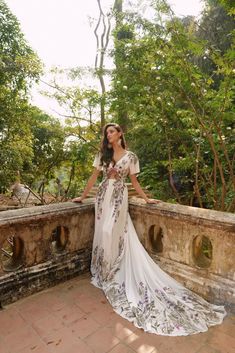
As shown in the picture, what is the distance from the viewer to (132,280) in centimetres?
262

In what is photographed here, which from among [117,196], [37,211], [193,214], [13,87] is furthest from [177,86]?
[13,87]

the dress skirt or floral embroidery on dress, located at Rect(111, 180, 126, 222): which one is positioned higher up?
floral embroidery on dress, located at Rect(111, 180, 126, 222)

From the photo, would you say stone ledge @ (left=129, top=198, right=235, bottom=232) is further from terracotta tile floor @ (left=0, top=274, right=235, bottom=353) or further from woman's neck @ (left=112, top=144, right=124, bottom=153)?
terracotta tile floor @ (left=0, top=274, right=235, bottom=353)

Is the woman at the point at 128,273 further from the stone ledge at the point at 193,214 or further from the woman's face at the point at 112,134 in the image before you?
the stone ledge at the point at 193,214

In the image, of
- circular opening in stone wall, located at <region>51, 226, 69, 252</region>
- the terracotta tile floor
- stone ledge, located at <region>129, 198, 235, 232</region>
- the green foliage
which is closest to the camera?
the terracotta tile floor

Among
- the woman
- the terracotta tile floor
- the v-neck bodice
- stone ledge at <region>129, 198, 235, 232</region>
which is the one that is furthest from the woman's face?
the terracotta tile floor

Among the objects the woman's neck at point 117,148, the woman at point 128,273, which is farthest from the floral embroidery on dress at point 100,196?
the woman's neck at point 117,148

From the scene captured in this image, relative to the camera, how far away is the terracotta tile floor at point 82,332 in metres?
1.93

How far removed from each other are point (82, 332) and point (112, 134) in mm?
1896

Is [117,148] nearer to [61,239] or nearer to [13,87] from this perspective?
[61,239]

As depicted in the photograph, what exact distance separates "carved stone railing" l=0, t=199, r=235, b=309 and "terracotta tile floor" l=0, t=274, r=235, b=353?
24cm

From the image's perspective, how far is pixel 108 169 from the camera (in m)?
2.93

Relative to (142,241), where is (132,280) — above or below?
below

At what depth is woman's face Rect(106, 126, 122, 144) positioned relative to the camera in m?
2.86
